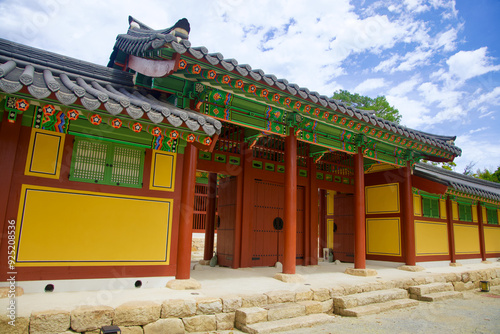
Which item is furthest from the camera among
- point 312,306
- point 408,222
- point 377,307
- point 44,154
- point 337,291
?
point 408,222

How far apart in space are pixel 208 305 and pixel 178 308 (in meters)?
0.47

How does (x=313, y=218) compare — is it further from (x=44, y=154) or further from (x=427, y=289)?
(x=44, y=154)

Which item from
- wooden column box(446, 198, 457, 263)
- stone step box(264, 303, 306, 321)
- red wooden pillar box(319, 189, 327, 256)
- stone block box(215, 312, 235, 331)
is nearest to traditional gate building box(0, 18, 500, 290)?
stone block box(215, 312, 235, 331)

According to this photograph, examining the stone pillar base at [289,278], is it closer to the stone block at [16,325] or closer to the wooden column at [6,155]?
the stone block at [16,325]

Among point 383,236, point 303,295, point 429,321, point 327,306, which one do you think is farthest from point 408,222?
point 303,295

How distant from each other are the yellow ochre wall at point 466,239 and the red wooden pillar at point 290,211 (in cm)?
843

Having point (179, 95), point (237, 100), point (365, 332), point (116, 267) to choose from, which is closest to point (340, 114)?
point (237, 100)

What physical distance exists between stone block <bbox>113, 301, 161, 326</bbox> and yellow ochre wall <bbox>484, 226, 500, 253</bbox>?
14.9 m

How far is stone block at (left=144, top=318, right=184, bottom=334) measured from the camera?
4.42 m

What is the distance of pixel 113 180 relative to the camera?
5613 millimetres

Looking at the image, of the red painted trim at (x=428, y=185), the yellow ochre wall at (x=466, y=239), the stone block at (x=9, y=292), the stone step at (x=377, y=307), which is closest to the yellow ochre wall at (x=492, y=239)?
the yellow ochre wall at (x=466, y=239)

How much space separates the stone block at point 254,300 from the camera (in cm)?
531

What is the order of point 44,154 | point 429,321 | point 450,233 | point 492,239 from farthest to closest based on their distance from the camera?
point 492,239, point 450,233, point 429,321, point 44,154

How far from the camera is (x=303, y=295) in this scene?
6023 millimetres
